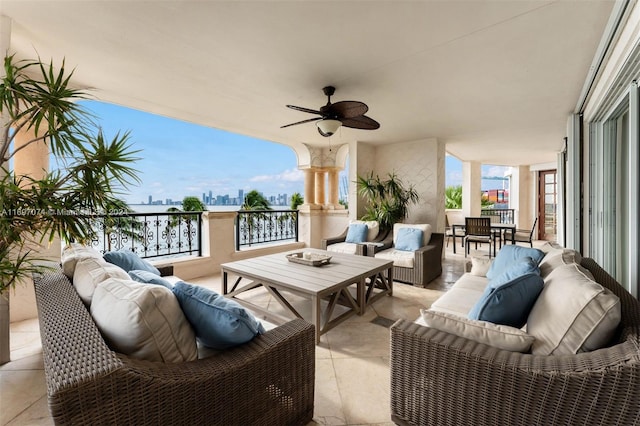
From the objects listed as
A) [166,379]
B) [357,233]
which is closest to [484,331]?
[166,379]

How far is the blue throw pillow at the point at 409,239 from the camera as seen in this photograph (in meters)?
3.88

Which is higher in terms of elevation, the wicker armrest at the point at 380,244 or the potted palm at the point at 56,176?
the potted palm at the point at 56,176

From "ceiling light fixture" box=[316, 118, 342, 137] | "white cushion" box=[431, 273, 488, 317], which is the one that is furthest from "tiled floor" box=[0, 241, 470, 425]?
"ceiling light fixture" box=[316, 118, 342, 137]

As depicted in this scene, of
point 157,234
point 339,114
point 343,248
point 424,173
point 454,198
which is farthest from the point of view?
point 454,198

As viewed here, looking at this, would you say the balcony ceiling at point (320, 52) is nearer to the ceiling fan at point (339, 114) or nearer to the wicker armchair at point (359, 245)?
the ceiling fan at point (339, 114)

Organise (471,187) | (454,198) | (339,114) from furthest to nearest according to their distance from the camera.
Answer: (454,198), (471,187), (339,114)

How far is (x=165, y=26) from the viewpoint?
1977 mm

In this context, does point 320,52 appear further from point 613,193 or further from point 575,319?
point 613,193

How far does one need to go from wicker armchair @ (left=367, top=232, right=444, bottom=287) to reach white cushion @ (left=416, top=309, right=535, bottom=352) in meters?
2.31

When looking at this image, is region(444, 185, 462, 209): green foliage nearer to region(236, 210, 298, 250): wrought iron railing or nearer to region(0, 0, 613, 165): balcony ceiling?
region(0, 0, 613, 165): balcony ceiling

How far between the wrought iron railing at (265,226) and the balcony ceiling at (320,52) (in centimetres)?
191

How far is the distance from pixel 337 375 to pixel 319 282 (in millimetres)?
739

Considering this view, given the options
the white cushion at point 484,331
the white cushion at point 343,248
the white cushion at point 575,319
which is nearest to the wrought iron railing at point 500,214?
the white cushion at point 343,248

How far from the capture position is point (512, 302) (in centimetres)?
129
